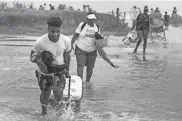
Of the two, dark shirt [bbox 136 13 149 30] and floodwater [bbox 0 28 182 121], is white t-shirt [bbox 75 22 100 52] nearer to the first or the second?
floodwater [bbox 0 28 182 121]

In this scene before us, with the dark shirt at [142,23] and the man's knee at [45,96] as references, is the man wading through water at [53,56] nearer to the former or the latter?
the man's knee at [45,96]

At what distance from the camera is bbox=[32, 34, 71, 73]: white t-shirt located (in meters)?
6.91

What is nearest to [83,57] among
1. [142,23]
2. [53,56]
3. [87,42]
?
[87,42]

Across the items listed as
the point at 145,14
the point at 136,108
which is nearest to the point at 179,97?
the point at 136,108

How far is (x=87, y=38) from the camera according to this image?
1016 centimetres

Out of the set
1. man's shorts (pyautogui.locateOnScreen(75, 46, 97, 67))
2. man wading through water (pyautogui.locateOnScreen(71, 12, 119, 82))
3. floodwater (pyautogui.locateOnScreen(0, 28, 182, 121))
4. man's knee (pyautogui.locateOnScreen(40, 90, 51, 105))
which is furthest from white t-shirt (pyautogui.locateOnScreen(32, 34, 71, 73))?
man's shorts (pyautogui.locateOnScreen(75, 46, 97, 67))

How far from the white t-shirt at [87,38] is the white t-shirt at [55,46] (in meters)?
3.04

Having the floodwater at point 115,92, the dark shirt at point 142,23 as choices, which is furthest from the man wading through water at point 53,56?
the dark shirt at point 142,23

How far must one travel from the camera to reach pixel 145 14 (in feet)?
58.4

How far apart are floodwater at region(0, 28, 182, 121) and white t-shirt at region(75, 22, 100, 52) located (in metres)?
0.88

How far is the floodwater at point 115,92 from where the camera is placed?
7.80 m

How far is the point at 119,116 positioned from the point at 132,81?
152 inches

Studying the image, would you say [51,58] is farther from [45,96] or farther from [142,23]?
[142,23]

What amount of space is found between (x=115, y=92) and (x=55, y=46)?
3.29 m
